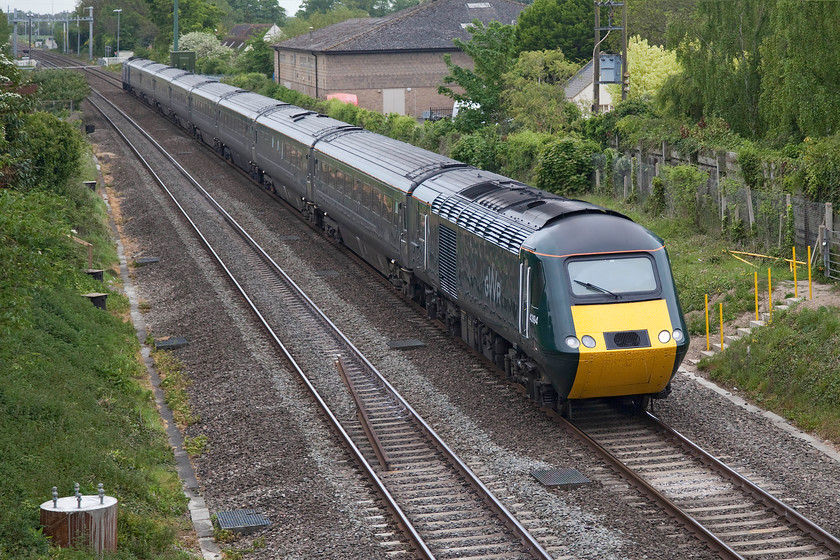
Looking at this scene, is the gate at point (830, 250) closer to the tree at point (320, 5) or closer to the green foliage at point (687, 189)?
the green foliage at point (687, 189)

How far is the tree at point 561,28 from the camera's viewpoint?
73.0 metres

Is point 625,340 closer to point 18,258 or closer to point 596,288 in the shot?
point 596,288

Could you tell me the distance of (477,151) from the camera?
36969mm

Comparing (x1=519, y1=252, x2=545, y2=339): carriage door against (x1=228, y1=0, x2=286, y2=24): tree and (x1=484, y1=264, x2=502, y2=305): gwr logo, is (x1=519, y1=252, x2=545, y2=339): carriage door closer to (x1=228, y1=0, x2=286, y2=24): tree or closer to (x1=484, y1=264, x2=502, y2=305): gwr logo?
(x1=484, y1=264, x2=502, y2=305): gwr logo

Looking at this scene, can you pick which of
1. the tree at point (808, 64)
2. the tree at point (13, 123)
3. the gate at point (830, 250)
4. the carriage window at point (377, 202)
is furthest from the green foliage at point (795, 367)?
the tree at point (13, 123)

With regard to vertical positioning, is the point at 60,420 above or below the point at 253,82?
below

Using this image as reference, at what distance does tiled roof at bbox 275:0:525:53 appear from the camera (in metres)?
64.2

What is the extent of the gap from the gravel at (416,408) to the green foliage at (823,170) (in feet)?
20.6

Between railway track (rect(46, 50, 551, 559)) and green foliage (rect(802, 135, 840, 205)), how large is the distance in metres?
10.3

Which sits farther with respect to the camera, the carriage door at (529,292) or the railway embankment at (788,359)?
the railway embankment at (788,359)

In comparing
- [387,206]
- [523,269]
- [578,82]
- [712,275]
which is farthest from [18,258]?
[578,82]

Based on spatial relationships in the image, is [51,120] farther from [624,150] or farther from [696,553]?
[696,553]

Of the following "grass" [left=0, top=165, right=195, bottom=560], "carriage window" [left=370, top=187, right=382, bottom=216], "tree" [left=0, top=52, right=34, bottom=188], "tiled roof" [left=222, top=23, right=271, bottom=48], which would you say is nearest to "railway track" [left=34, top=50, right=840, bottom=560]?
"grass" [left=0, top=165, right=195, bottom=560]

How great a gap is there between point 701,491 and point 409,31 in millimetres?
57645
